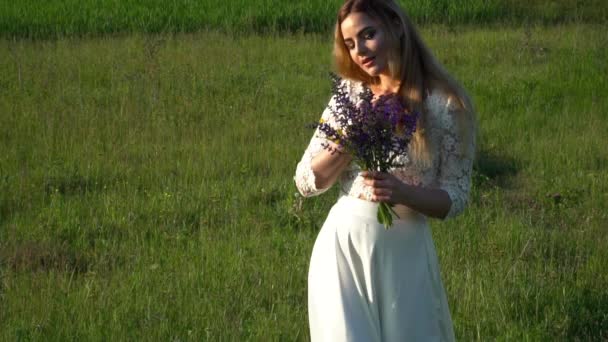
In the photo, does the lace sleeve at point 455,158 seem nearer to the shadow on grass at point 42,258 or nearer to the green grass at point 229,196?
the green grass at point 229,196

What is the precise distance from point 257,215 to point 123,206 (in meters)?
0.75

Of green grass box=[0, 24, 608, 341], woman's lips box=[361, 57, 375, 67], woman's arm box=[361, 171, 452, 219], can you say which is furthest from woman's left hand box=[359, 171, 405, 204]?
green grass box=[0, 24, 608, 341]

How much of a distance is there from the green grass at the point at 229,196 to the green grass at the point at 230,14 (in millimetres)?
2188

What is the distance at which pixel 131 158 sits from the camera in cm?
755

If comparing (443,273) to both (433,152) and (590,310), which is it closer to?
(590,310)

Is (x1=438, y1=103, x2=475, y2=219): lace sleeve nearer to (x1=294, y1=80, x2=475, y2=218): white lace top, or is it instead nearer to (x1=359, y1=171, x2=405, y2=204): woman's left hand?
(x1=294, y1=80, x2=475, y2=218): white lace top

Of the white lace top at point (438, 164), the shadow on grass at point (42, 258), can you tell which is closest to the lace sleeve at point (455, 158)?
the white lace top at point (438, 164)

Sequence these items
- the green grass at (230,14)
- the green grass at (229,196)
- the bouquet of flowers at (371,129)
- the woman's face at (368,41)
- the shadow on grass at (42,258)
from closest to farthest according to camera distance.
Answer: the bouquet of flowers at (371,129) < the woman's face at (368,41) < the green grass at (229,196) < the shadow on grass at (42,258) < the green grass at (230,14)

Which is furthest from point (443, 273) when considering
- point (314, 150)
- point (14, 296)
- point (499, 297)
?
point (314, 150)

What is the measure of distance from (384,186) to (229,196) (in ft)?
12.0

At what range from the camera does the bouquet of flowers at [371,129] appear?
2.95 meters

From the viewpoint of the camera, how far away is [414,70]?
3213 millimetres

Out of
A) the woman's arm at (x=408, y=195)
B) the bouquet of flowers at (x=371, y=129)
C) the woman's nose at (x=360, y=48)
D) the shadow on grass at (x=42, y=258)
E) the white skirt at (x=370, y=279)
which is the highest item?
the woman's nose at (x=360, y=48)

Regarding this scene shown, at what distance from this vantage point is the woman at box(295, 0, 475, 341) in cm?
320
